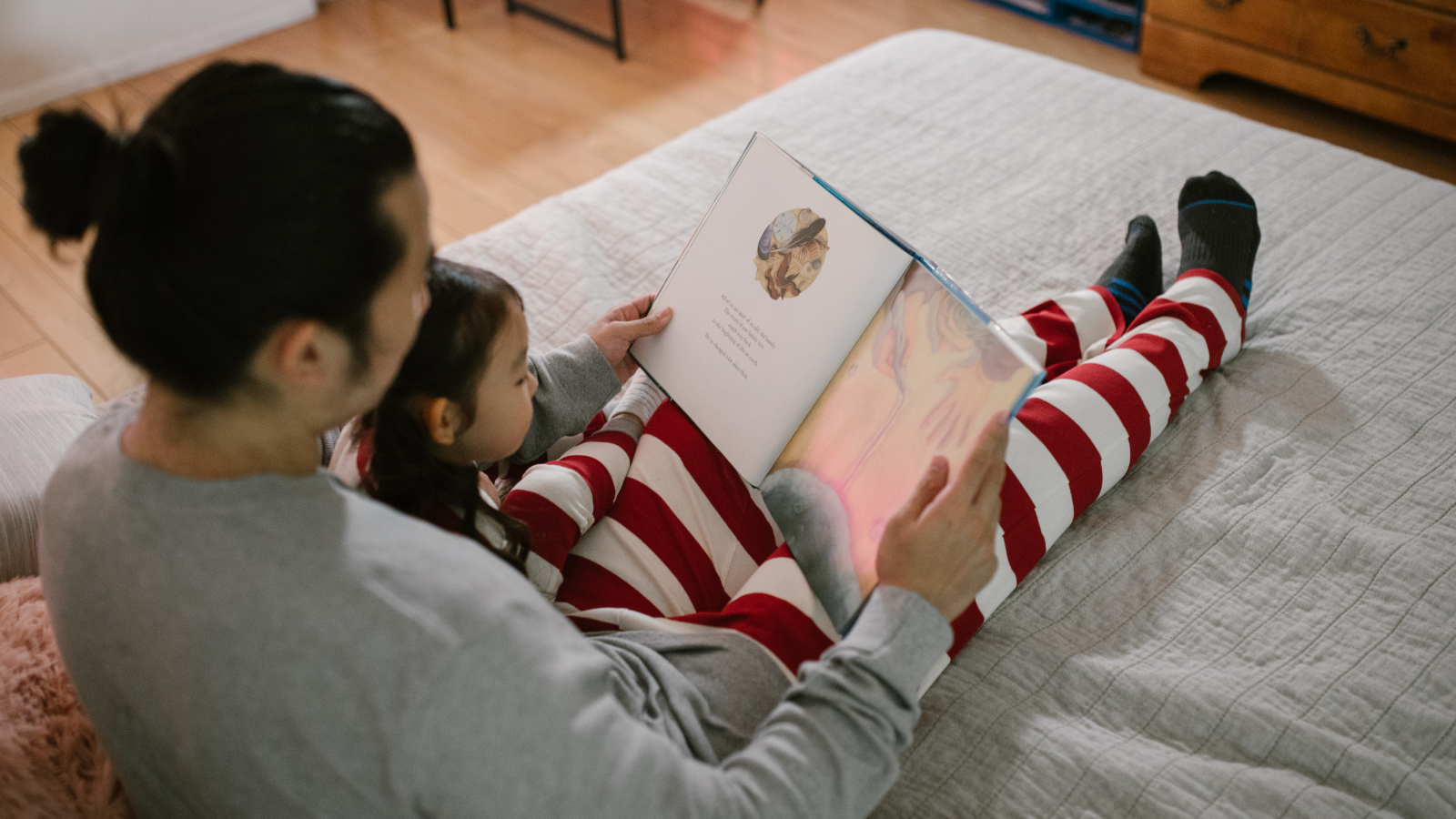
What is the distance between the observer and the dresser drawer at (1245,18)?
2.12 meters

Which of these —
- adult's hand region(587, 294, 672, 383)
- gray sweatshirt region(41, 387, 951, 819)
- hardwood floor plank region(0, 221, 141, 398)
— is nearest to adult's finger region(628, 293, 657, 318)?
adult's hand region(587, 294, 672, 383)

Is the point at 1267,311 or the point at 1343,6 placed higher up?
the point at 1343,6

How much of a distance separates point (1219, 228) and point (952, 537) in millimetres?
729

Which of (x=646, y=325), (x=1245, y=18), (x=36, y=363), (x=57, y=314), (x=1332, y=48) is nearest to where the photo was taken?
(x=646, y=325)

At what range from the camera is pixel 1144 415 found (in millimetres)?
942

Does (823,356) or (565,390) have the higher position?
(823,356)

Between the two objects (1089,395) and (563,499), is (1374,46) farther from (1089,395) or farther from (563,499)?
(563,499)

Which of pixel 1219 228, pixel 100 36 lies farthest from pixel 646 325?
pixel 100 36

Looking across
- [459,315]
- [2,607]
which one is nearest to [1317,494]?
[459,315]

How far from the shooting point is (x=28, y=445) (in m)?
0.93

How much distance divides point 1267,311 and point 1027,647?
584 millimetres

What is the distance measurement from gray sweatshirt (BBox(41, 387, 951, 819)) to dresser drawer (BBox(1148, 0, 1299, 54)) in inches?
85.6

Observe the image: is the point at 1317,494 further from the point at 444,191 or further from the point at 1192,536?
the point at 444,191

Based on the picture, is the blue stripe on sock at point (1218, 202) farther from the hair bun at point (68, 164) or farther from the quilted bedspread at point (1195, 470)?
the hair bun at point (68, 164)
